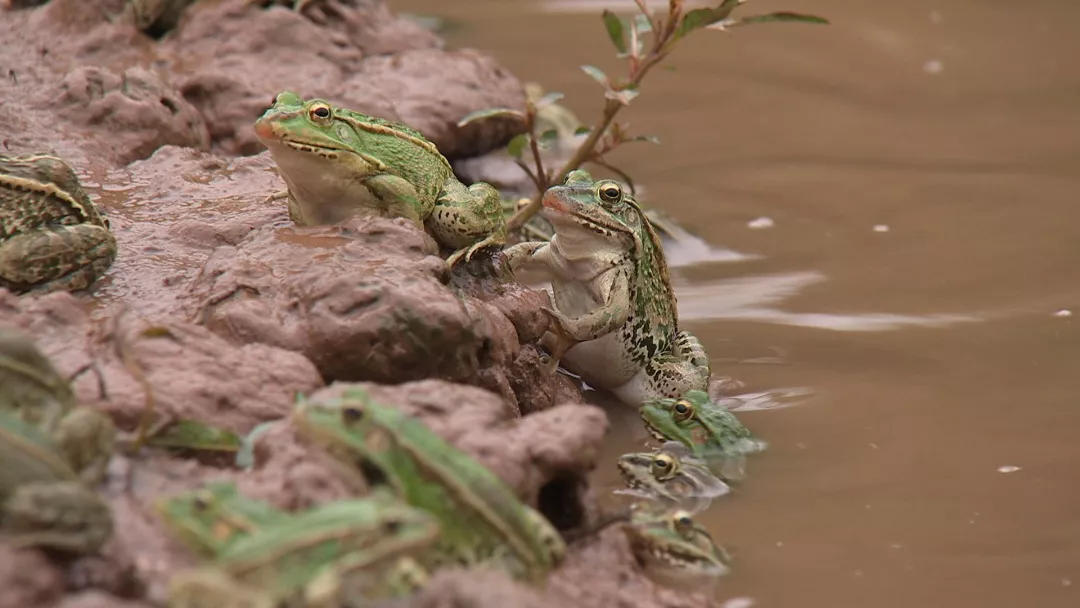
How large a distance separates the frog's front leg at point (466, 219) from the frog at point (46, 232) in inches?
55.2

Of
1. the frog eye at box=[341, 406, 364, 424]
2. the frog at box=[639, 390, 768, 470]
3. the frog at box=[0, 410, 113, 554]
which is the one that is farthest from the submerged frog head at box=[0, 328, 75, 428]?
the frog at box=[639, 390, 768, 470]

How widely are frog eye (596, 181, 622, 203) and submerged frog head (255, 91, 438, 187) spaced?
36.7 inches

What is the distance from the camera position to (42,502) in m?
3.21

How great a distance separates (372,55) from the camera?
8.89m

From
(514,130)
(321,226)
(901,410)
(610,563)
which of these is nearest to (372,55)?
(514,130)

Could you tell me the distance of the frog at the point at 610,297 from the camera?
574cm

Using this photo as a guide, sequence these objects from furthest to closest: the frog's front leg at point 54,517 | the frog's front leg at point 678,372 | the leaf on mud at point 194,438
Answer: the frog's front leg at point 678,372, the leaf on mud at point 194,438, the frog's front leg at point 54,517

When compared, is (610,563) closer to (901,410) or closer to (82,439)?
(82,439)

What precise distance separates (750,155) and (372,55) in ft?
9.60

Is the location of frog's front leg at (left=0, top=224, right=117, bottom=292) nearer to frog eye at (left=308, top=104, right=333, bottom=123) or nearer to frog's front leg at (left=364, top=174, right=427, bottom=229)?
frog eye at (left=308, top=104, right=333, bottom=123)

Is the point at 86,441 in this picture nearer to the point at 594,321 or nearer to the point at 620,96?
the point at 594,321

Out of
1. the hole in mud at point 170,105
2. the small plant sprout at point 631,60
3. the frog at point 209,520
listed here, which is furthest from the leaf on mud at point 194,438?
the hole in mud at point 170,105

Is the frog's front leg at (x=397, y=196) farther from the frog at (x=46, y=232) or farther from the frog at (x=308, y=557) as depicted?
the frog at (x=308, y=557)

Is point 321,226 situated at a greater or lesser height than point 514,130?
greater
